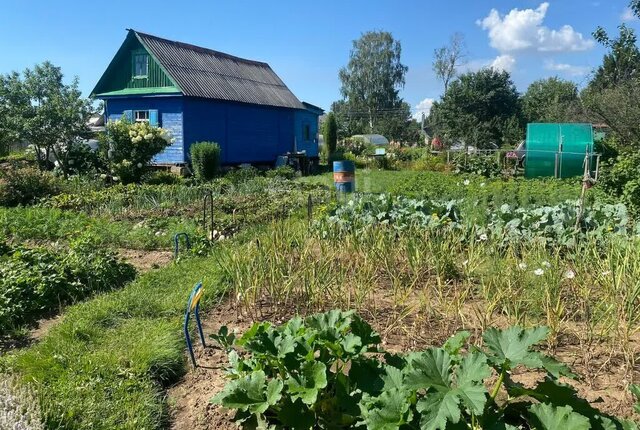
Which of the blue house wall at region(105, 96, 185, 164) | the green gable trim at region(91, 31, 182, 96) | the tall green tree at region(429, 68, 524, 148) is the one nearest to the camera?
the blue house wall at region(105, 96, 185, 164)

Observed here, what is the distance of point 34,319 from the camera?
444 centimetres

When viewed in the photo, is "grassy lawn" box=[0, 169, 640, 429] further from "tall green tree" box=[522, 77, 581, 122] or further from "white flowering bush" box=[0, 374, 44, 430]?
"tall green tree" box=[522, 77, 581, 122]

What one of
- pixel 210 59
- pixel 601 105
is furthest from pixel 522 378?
pixel 210 59

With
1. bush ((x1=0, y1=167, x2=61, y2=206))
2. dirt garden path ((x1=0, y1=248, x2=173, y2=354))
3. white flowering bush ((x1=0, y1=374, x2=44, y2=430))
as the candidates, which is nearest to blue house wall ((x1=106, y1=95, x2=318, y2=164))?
bush ((x1=0, y1=167, x2=61, y2=206))

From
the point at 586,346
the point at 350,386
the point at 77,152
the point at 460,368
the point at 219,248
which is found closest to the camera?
the point at 460,368

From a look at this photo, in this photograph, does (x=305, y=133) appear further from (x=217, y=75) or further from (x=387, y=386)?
(x=387, y=386)

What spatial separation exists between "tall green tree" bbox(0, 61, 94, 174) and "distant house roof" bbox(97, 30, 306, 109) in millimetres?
3183

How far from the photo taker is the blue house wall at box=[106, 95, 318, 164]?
1769cm

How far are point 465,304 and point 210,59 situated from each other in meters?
19.2

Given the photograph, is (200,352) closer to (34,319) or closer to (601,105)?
(34,319)

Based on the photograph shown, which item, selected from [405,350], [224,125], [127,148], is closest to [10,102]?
[127,148]

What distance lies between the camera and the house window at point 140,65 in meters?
18.3

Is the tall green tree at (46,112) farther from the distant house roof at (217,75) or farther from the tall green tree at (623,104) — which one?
the tall green tree at (623,104)

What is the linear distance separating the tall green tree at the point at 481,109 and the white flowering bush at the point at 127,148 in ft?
68.4
